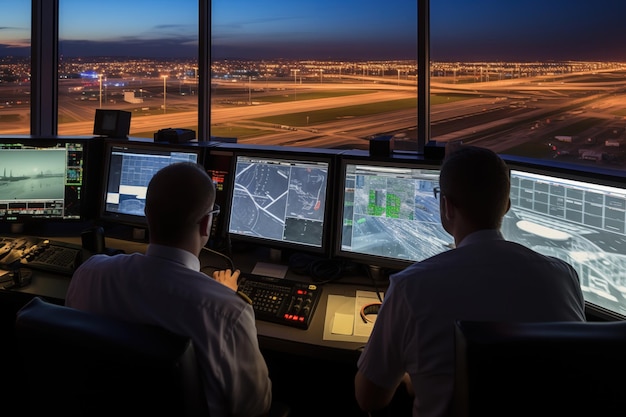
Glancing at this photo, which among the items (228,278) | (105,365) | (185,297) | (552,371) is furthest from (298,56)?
(552,371)

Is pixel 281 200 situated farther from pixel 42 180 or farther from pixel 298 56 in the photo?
pixel 298 56

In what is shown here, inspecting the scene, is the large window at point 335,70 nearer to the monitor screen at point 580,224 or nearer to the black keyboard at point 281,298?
the monitor screen at point 580,224

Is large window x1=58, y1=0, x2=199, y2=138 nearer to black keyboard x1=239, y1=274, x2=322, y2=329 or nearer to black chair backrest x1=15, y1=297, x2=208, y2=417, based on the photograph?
black keyboard x1=239, y1=274, x2=322, y2=329

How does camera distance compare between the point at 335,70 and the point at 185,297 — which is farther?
the point at 335,70

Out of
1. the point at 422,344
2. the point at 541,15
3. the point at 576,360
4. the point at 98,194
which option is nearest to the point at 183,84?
the point at 98,194

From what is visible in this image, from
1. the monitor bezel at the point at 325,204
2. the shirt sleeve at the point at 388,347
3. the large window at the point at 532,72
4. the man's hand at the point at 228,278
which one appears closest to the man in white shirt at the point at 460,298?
the shirt sleeve at the point at 388,347

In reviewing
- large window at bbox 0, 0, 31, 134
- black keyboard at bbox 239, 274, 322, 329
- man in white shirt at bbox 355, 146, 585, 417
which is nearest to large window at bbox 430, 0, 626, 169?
black keyboard at bbox 239, 274, 322, 329
